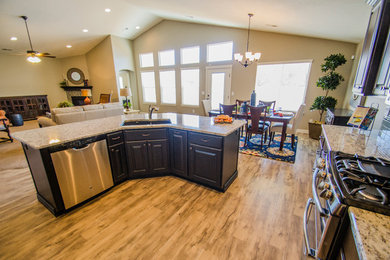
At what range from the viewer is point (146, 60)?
7.76m

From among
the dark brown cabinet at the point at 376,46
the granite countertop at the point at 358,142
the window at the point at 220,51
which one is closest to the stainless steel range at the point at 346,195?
the granite countertop at the point at 358,142

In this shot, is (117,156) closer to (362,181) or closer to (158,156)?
(158,156)

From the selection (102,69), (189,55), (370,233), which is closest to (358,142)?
(370,233)

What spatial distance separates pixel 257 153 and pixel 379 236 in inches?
122

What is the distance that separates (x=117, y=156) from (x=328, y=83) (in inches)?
198

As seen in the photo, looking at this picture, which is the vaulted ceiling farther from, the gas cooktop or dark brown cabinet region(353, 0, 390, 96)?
the gas cooktop

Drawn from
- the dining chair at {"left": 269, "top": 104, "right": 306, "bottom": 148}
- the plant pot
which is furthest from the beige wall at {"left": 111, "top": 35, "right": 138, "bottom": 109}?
the plant pot

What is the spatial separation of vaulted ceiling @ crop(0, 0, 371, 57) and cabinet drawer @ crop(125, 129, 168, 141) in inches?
115

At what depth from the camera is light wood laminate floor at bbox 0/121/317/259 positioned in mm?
1534

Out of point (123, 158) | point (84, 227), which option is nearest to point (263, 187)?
point (123, 158)

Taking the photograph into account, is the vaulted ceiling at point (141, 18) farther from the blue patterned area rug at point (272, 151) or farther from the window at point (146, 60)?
the blue patterned area rug at point (272, 151)

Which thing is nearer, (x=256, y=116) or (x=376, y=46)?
(x=376, y=46)

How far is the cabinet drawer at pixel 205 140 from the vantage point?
2121 millimetres

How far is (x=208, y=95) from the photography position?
6.49 metres
